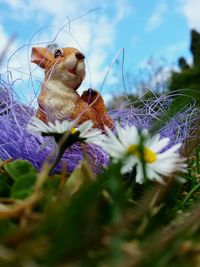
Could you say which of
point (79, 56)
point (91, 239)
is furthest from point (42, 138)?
point (91, 239)

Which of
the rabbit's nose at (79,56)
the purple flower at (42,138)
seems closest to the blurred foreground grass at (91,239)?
the purple flower at (42,138)

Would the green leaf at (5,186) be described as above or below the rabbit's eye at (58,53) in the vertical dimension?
below

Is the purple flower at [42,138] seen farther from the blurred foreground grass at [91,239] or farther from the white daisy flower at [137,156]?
the blurred foreground grass at [91,239]

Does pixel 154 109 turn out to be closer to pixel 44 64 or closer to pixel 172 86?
pixel 44 64

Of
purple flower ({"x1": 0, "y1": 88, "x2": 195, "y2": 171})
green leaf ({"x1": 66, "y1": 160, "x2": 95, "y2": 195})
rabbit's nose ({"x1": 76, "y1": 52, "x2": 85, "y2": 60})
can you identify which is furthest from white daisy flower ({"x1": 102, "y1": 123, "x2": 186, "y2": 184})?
rabbit's nose ({"x1": 76, "y1": 52, "x2": 85, "y2": 60})

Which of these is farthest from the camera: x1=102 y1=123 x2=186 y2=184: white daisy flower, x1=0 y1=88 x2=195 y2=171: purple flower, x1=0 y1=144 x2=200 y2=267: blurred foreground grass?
x1=0 y1=88 x2=195 y2=171: purple flower

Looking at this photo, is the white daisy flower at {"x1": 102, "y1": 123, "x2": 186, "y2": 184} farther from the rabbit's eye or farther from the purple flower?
the rabbit's eye

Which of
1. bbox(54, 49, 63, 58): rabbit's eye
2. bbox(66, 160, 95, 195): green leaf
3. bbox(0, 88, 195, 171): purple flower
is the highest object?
bbox(54, 49, 63, 58): rabbit's eye

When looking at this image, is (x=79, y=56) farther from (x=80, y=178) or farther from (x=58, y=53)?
(x=80, y=178)

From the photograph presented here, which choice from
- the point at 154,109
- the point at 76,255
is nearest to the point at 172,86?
the point at 154,109
